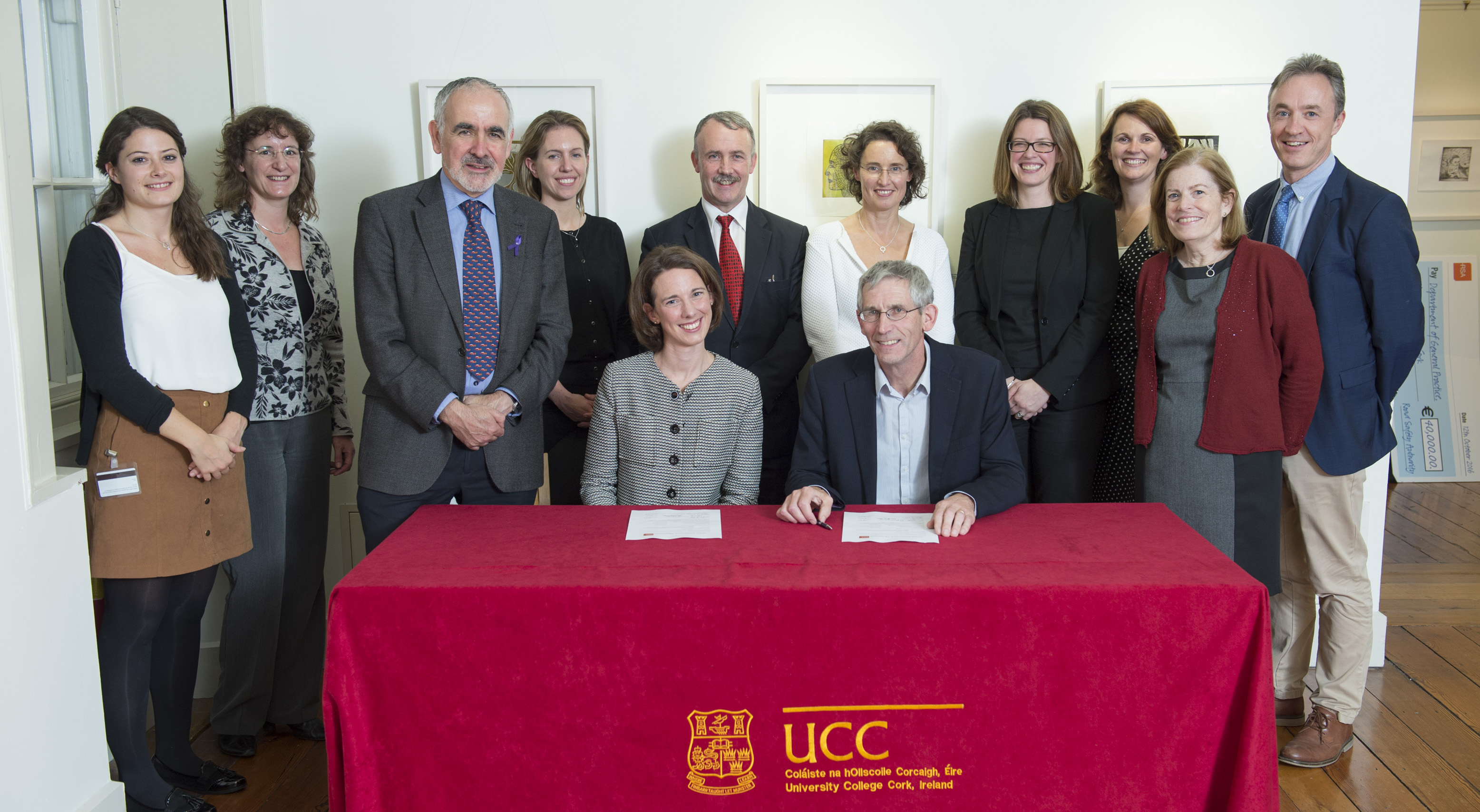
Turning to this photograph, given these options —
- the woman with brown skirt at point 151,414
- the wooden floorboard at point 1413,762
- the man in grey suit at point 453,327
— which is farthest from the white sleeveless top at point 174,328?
the wooden floorboard at point 1413,762

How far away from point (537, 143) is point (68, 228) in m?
1.33

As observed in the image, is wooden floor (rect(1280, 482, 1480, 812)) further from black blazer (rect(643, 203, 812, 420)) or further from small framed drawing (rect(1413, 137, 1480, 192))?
small framed drawing (rect(1413, 137, 1480, 192))

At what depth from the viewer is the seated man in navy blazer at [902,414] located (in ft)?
7.55

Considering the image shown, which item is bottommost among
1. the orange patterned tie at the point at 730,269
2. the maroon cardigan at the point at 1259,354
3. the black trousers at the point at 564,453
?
the black trousers at the point at 564,453

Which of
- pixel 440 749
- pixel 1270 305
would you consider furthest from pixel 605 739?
pixel 1270 305

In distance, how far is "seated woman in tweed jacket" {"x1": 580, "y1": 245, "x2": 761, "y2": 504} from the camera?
8.17 ft

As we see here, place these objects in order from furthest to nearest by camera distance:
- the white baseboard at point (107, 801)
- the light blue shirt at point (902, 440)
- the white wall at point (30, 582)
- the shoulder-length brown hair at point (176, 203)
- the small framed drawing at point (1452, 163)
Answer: the small framed drawing at point (1452, 163)
the light blue shirt at point (902, 440)
the shoulder-length brown hair at point (176, 203)
the white baseboard at point (107, 801)
the white wall at point (30, 582)

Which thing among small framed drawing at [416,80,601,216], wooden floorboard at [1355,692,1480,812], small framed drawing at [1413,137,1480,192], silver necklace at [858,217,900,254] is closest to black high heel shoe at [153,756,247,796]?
small framed drawing at [416,80,601,216]

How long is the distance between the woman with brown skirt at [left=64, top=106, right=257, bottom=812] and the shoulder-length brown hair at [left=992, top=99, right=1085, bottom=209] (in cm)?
222

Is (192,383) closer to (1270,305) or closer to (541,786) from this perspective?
(541,786)

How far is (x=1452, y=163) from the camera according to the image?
6184 mm

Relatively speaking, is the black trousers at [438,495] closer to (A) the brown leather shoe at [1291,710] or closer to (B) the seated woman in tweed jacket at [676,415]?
(B) the seated woman in tweed jacket at [676,415]

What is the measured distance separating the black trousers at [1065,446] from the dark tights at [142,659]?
2302 millimetres

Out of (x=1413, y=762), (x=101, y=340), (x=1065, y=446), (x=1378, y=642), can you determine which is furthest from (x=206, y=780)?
(x=1378, y=642)
